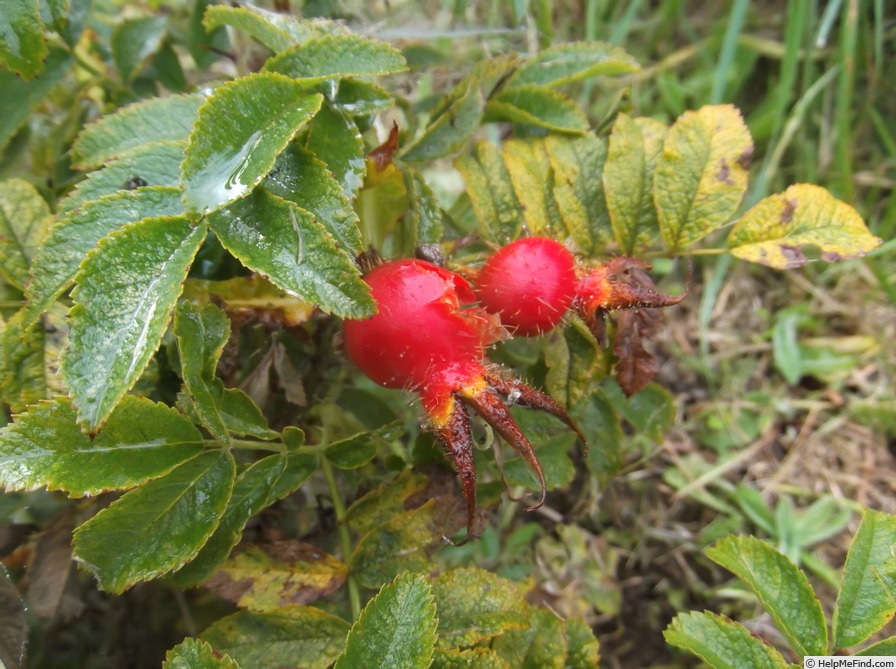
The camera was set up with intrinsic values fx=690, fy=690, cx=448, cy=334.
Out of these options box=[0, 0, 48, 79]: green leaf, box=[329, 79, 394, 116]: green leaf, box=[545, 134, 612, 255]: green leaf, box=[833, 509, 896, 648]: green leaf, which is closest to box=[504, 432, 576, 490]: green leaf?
box=[545, 134, 612, 255]: green leaf

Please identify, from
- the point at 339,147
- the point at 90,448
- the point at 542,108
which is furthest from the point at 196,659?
the point at 542,108

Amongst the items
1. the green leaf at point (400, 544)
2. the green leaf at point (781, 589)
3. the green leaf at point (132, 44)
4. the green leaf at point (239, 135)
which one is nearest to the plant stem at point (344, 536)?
the green leaf at point (400, 544)

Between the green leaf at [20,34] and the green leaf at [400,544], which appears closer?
the green leaf at [20,34]

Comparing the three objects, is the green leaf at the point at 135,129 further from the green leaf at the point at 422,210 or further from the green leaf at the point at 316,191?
the green leaf at the point at 422,210

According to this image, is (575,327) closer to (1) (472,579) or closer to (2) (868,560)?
(1) (472,579)

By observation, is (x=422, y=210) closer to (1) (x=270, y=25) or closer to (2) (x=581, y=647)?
(1) (x=270, y=25)

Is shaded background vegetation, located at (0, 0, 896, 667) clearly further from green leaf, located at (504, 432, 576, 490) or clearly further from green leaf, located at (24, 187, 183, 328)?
green leaf, located at (24, 187, 183, 328)

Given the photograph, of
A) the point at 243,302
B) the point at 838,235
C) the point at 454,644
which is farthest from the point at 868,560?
the point at 243,302
